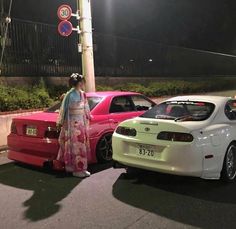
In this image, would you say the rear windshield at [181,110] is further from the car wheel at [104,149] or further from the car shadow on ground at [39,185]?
the car shadow on ground at [39,185]

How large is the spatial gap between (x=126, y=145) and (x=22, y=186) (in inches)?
67.6

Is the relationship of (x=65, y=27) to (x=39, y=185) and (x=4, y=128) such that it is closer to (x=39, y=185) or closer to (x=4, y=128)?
(x=4, y=128)

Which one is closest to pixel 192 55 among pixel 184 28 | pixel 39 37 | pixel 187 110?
pixel 184 28

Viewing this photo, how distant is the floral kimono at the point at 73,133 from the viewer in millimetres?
6562

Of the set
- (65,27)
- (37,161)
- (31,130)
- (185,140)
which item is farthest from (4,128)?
(185,140)

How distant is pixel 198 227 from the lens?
14.7 feet

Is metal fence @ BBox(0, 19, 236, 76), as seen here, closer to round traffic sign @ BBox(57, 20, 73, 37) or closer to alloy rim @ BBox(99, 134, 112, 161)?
round traffic sign @ BBox(57, 20, 73, 37)

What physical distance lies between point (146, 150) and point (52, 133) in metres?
1.75

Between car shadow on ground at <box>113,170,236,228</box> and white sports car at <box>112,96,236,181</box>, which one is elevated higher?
white sports car at <box>112,96,236,181</box>

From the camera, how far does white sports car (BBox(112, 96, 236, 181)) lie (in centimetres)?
553

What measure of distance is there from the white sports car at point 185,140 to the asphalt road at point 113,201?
33cm

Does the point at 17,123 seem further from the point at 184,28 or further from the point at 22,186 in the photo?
the point at 184,28

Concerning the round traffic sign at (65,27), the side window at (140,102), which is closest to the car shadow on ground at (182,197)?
the side window at (140,102)

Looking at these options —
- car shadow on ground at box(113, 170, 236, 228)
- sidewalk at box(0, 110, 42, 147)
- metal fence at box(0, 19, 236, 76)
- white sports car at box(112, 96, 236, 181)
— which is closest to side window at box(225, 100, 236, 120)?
white sports car at box(112, 96, 236, 181)
